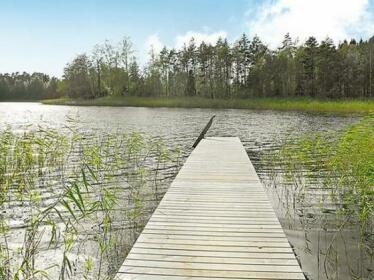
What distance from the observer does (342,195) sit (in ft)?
24.4

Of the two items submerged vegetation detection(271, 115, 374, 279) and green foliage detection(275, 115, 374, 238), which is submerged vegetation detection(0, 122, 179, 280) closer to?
submerged vegetation detection(271, 115, 374, 279)

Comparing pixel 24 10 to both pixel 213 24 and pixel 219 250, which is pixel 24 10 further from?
pixel 213 24

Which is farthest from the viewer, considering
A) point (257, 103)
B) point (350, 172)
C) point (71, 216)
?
point (257, 103)

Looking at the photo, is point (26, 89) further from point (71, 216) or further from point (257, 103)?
point (71, 216)

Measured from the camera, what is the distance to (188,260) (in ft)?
11.8

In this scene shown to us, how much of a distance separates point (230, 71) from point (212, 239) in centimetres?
5520

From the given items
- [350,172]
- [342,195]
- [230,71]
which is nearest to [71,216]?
[342,195]

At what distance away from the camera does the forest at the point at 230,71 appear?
4816cm

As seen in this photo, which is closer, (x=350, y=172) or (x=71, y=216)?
(x=71, y=216)

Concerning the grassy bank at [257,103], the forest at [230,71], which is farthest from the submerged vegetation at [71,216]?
the forest at [230,71]

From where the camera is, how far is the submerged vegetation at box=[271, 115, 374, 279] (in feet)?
16.1

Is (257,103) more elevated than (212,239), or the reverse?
(257,103)

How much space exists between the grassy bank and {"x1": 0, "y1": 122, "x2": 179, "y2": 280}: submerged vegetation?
96.2 ft

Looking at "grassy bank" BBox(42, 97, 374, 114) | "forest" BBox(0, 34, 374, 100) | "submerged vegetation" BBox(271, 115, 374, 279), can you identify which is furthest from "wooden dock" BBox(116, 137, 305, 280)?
"forest" BBox(0, 34, 374, 100)
